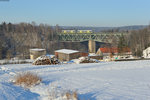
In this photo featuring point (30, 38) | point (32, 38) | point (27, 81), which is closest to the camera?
point (27, 81)

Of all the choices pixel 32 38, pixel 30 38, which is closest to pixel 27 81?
pixel 30 38

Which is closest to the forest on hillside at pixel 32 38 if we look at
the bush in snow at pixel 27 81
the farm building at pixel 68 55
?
the farm building at pixel 68 55

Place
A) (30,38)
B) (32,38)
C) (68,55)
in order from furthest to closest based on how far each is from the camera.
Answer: (32,38)
(30,38)
(68,55)

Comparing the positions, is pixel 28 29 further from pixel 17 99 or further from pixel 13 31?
pixel 17 99

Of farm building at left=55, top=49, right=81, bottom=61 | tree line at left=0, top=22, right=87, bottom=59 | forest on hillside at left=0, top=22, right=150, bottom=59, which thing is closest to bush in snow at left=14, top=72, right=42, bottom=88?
farm building at left=55, top=49, right=81, bottom=61

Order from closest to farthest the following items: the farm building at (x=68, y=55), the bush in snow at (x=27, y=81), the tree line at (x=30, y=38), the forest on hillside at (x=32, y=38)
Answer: the bush in snow at (x=27, y=81) < the farm building at (x=68, y=55) < the forest on hillside at (x=32, y=38) < the tree line at (x=30, y=38)

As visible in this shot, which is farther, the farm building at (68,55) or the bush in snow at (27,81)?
the farm building at (68,55)

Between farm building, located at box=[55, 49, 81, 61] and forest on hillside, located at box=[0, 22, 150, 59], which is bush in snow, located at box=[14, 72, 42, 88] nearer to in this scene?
farm building, located at box=[55, 49, 81, 61]

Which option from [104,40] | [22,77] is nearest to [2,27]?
[104,40]

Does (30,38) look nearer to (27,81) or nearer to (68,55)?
(68,55)

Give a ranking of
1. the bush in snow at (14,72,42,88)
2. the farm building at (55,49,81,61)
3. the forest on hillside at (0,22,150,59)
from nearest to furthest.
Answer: the bush in snow at (14,72,42,88) < the farm building at (55,49,81,61) < the forest on hillside at (0,22,150,59)

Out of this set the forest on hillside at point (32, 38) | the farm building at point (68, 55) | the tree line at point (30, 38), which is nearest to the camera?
the farm building at point (68, 55)

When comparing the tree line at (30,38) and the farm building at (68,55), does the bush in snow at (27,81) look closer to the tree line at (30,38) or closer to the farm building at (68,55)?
the farm building at (68,55)

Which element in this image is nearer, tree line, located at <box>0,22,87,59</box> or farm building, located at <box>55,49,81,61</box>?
farm building, located at <box>55,49,81,61</box>
